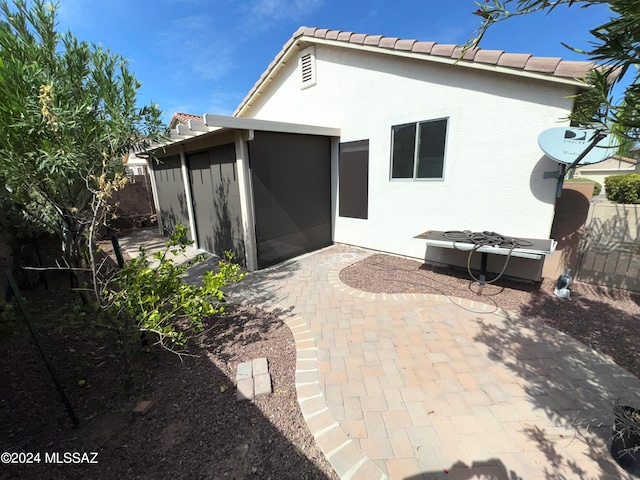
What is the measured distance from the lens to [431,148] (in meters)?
5.20

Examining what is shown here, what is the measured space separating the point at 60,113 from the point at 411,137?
17.7 feet

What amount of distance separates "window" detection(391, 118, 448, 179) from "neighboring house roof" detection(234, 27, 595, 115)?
1046 millimetres

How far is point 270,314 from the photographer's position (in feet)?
12.4

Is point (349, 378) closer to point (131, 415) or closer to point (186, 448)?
point (186, 448)

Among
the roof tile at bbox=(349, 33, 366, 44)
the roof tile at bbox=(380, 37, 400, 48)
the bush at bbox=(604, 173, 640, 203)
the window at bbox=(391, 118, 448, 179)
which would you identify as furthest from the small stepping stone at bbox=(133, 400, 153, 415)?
the bush at bbox=(604, 173, 640, 203)

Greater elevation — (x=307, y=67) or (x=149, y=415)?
(x=307, y=67)

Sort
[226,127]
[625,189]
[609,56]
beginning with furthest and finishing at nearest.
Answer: [625,189]
[226,127]
[609,56]

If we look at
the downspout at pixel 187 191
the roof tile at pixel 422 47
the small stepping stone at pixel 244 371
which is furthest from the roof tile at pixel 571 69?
the downspout at pixel 187 191

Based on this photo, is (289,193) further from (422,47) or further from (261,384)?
(261,384)

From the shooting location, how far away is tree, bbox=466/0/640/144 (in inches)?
42.2

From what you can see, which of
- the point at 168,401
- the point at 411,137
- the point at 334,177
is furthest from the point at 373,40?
the point at 168,401

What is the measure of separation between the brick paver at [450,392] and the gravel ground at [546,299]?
300 mm

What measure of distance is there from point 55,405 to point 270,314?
2.25 meters

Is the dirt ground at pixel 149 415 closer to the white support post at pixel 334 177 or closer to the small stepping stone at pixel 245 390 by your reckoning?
the small stepping stone at pixel 245 390
